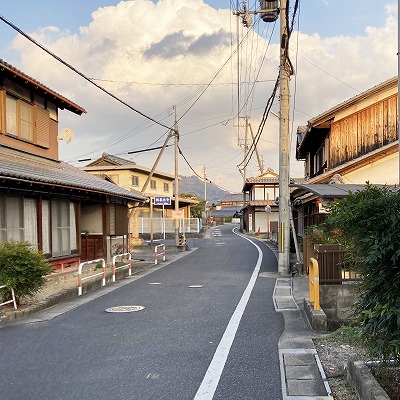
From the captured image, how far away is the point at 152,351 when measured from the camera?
6789 mm

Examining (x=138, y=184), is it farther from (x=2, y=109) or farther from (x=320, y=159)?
(x=2, y=109)

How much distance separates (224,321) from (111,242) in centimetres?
1287

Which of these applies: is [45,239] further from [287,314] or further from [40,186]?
[287,314]

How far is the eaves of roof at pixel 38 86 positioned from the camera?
14125mm

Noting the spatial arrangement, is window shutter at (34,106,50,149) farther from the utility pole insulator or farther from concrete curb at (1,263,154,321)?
the utility pole insulator

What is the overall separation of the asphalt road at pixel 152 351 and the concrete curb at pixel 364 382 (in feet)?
2.80

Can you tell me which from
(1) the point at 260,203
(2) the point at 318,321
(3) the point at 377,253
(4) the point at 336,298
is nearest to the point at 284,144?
(4) the point at 336,298

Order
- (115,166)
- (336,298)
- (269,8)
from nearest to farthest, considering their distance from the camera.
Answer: (336,298)
(269,8)
(115,166)

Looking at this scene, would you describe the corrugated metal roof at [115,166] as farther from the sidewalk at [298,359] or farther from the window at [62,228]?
the sidewalk at [298,359]

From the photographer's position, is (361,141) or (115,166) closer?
(361,141)

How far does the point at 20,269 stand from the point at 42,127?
8.97 m

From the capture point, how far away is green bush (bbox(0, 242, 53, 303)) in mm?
9516

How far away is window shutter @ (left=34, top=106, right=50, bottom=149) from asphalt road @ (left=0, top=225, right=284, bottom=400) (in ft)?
25.6

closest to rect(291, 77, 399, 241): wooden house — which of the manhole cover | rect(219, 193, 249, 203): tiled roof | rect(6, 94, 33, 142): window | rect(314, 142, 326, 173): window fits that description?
rect(314, 142, 326, 173): window
